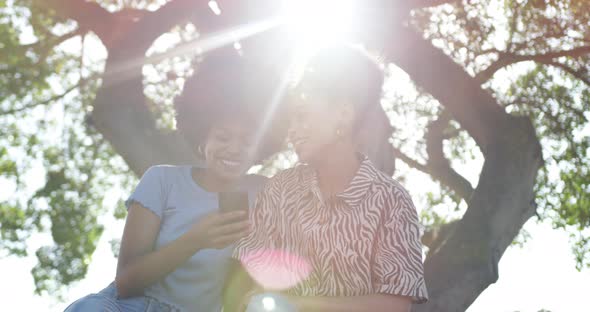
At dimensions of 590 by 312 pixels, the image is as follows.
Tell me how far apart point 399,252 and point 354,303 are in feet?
1.04

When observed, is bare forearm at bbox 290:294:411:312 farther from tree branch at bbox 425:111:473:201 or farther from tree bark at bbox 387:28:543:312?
tree branch at bbox 425:111:473:201

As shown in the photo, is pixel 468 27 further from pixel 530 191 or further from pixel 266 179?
pixel 266 179

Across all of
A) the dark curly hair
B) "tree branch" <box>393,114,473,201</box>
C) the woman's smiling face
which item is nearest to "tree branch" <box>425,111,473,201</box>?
"tree branch" <box>393,114,473,201</box>

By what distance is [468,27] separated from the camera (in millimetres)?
11648

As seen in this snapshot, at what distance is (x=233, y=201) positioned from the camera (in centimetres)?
352

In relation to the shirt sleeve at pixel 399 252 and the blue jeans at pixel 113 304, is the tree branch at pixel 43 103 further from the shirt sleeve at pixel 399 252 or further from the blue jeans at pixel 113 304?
the shirt sleeve at pixel 399 252

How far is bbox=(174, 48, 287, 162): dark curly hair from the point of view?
4538 mm

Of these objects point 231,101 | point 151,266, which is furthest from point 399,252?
point 231,101

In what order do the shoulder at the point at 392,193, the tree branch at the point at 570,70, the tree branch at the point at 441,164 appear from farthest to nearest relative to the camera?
the tree branch at the point at 441,164 → the tree branch at the point at 570,70 → the shoulder at the point at 392,193

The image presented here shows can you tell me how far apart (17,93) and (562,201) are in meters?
9.69

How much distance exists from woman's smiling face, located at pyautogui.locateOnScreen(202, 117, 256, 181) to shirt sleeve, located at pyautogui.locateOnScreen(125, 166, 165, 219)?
0.32m

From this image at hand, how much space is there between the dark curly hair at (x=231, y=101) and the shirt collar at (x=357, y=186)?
86 centimetres

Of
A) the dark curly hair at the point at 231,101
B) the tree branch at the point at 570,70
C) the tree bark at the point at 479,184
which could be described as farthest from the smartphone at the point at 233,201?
the tree branch at the point at 570,70

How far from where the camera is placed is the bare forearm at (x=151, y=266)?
375 centimetres
